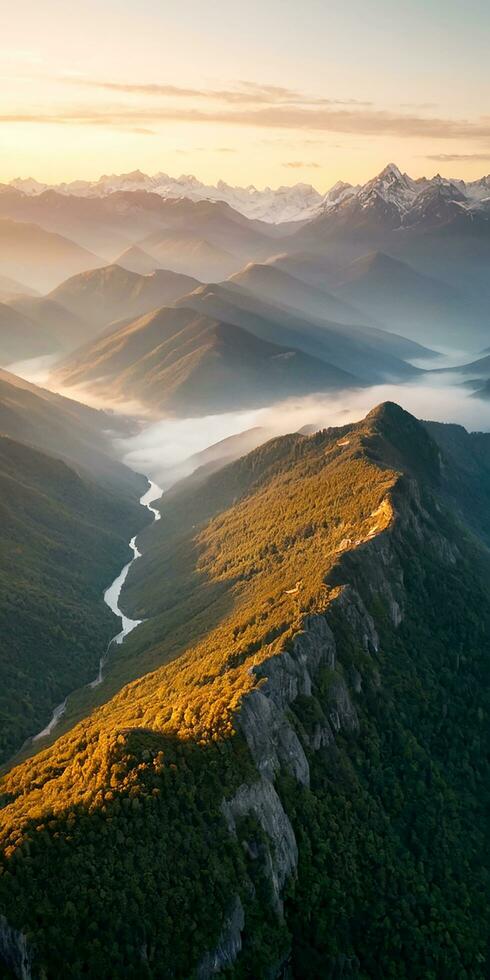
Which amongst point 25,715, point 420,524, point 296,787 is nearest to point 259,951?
point 296,787

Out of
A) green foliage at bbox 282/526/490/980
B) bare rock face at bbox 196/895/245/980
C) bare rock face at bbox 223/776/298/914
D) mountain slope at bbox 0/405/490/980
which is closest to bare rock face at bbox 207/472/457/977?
bare rock face at bbox 223/776/298/914

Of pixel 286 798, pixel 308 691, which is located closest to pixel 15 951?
pixel 286 798

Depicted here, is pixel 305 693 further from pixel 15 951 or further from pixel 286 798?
pixel 15 951

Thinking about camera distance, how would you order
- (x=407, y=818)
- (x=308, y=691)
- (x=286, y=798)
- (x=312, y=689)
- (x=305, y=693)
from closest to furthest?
(x=286, y=798), (x=305, y=693), (x=308, y=691), (x=312, y=689), (x=407, y=818)

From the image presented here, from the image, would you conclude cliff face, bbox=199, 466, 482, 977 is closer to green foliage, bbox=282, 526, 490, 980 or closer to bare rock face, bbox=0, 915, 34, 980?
green foliage, bbox=282, 526, 490, 980

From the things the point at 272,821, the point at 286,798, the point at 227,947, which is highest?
the point at 272,821

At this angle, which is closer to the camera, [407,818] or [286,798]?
[286,798]

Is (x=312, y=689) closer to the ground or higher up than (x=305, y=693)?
closer to the ground

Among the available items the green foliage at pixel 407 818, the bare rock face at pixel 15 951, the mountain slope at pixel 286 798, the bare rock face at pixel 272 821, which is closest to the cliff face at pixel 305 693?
the bare rock face at pixel 272 821
